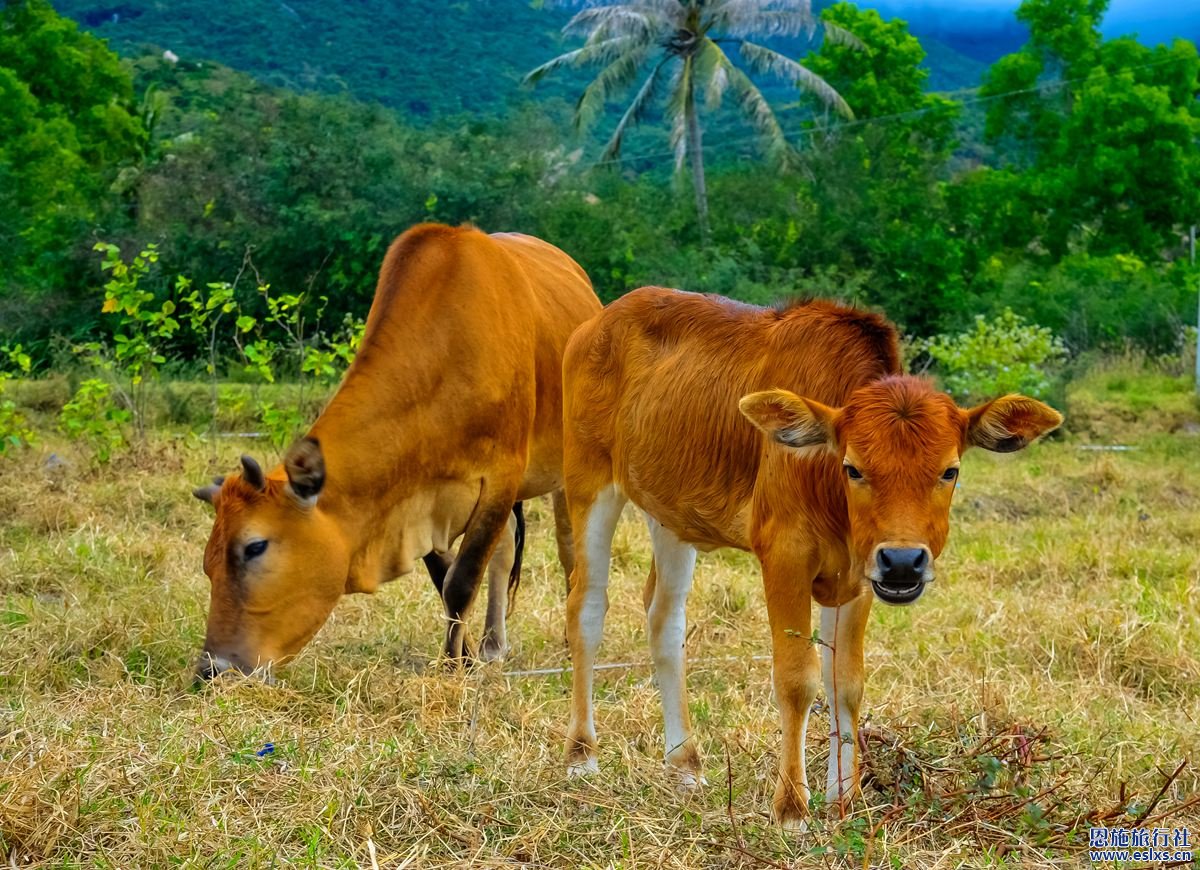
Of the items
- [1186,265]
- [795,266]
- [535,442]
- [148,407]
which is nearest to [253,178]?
[148,407]

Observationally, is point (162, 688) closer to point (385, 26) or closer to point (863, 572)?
point (863, 572)

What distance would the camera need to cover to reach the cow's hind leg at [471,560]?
604cm

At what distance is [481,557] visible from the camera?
616 centimetres

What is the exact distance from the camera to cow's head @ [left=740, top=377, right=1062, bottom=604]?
11.4 feet

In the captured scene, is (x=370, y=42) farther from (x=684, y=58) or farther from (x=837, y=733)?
(x=837, y=733)

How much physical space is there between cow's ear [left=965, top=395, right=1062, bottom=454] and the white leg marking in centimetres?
73

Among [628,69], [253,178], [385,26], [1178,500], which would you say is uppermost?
[385,26]

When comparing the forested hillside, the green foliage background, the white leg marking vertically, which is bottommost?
the white leg marking

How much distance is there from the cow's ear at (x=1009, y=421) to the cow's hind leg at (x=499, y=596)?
10.4ft

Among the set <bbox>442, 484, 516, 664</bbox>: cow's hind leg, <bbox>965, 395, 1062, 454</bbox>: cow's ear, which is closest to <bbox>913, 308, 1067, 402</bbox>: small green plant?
<bbox>442, 484, 516, 664</bbox>: cow's hind leg

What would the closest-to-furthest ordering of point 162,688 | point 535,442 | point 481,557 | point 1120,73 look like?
point 162,688, point 481,557, point 535,442, point 1120,73

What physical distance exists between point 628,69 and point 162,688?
96.0 feet

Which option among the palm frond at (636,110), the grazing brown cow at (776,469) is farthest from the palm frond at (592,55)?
the grazing brown cow at (776,469)

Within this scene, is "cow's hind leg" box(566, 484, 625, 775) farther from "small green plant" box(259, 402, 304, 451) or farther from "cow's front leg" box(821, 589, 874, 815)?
"small green plant" box(259, 402, 304, 451)
